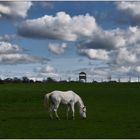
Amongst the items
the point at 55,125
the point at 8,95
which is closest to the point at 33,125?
the point at 55,125

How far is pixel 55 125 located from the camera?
23.3 m

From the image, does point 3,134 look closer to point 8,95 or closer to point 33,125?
point 33,125

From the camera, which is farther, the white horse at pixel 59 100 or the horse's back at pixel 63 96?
the horse's back at pixel 63 96

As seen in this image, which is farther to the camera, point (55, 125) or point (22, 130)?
point (55, 125)

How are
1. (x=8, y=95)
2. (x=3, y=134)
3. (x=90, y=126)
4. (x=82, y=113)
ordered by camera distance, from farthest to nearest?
1. (x=8, y=95)
2. (x=82, y=113)
3. (x=90, y=126)
4. (x=3, y=134)

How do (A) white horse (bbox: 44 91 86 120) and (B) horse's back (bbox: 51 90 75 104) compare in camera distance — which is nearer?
(A) white horse (bbox: 44 91 86 120)

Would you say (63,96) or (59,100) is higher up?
(63,96)

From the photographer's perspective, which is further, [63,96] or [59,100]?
[63,96]

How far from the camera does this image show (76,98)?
91.8 feet

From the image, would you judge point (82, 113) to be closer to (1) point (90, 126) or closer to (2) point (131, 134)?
(1) point (90, 126)

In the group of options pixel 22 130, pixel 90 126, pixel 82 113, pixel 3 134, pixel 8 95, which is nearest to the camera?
pixel 3 134

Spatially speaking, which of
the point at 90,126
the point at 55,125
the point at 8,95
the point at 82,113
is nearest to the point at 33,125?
the point at 55,125

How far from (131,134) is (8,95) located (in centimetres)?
3434

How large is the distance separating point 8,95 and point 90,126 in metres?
31.0
